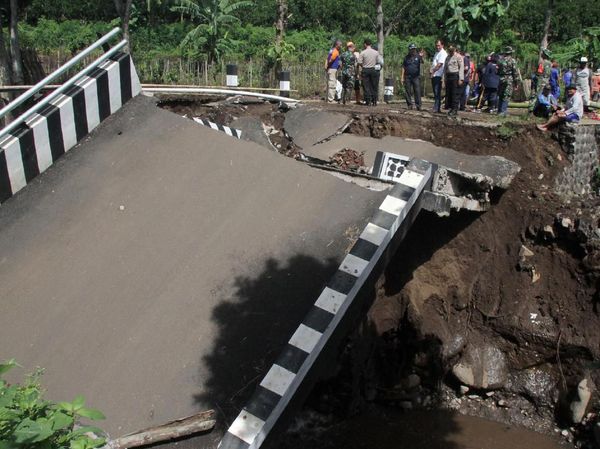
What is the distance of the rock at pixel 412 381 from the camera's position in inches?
352

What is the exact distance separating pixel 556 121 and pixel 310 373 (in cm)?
780

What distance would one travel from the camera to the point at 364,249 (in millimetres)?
5754

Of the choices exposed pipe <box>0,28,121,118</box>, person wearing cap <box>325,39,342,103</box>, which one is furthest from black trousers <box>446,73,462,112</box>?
exposed pipe <box>0,28,121,118</box>

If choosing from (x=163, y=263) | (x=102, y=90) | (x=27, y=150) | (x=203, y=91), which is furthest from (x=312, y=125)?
(x=163, y=263)

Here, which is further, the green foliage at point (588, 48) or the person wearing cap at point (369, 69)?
the green foliage at point (588, 48)

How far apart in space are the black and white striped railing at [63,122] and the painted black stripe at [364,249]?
3.77 meters

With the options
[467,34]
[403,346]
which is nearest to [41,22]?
[467,34]

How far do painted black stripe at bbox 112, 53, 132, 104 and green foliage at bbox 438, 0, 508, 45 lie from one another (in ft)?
36.8

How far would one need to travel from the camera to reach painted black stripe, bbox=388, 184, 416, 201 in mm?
6344

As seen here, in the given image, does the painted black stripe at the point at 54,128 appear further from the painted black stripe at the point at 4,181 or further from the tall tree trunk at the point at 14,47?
the tall tree trunk at the point at 14,47

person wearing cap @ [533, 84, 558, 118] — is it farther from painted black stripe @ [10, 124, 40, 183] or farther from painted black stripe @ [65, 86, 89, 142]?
painted black stripe @ [10, 124, 40, 183]

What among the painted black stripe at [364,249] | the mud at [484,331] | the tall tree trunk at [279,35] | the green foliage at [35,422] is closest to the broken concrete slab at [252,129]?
the mud at [484,331]

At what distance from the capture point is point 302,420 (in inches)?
312

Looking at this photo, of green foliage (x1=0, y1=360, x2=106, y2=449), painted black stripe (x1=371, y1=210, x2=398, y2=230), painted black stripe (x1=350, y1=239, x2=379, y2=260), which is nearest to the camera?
green foliage (x1=0, y1=360, x2=106, y2=449)
